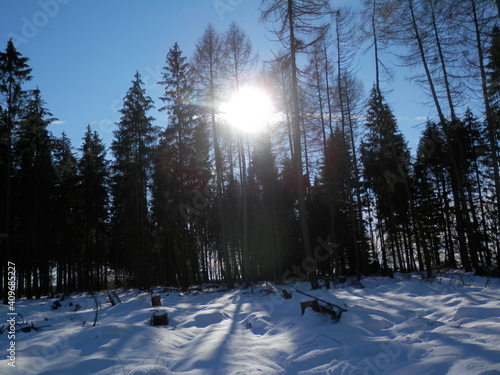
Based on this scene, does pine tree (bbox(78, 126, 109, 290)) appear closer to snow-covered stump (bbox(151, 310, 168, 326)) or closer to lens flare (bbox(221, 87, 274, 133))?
lens flare (bbox(221, 87, 274, 133))

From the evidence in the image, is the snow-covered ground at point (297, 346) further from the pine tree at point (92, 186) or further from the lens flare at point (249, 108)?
the pine tree at point (92, 186)

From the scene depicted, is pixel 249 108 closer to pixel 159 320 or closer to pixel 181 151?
pixel 181 151

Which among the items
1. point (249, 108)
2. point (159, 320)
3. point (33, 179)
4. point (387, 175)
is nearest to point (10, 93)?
point (33, 179)

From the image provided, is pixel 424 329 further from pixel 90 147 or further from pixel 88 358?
pixel 90 147

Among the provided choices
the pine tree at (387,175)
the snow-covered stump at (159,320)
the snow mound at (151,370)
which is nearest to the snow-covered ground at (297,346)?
the snow mound at (151,370)

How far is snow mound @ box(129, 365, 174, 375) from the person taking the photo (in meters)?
4.21

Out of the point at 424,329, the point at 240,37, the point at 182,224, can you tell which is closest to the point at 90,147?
the point at 182,224

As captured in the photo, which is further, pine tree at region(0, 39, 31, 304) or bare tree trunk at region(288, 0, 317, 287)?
pine tree at region(0, 39, 31, 304)

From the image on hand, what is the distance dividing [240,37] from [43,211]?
17596mm

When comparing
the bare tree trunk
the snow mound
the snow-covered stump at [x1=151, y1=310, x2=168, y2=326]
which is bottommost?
the snow-covered stump at [x1=151, y1=310, x2=168, y2=326]

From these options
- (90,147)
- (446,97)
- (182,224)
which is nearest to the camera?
(446,97)

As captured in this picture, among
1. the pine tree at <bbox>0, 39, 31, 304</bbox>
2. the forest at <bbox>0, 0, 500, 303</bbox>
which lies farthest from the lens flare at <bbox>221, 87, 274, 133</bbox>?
the pine tree at <bbox>0, 39, 31, 304</bbox>

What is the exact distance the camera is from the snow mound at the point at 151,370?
4213 millimetres

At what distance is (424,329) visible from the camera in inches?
209
